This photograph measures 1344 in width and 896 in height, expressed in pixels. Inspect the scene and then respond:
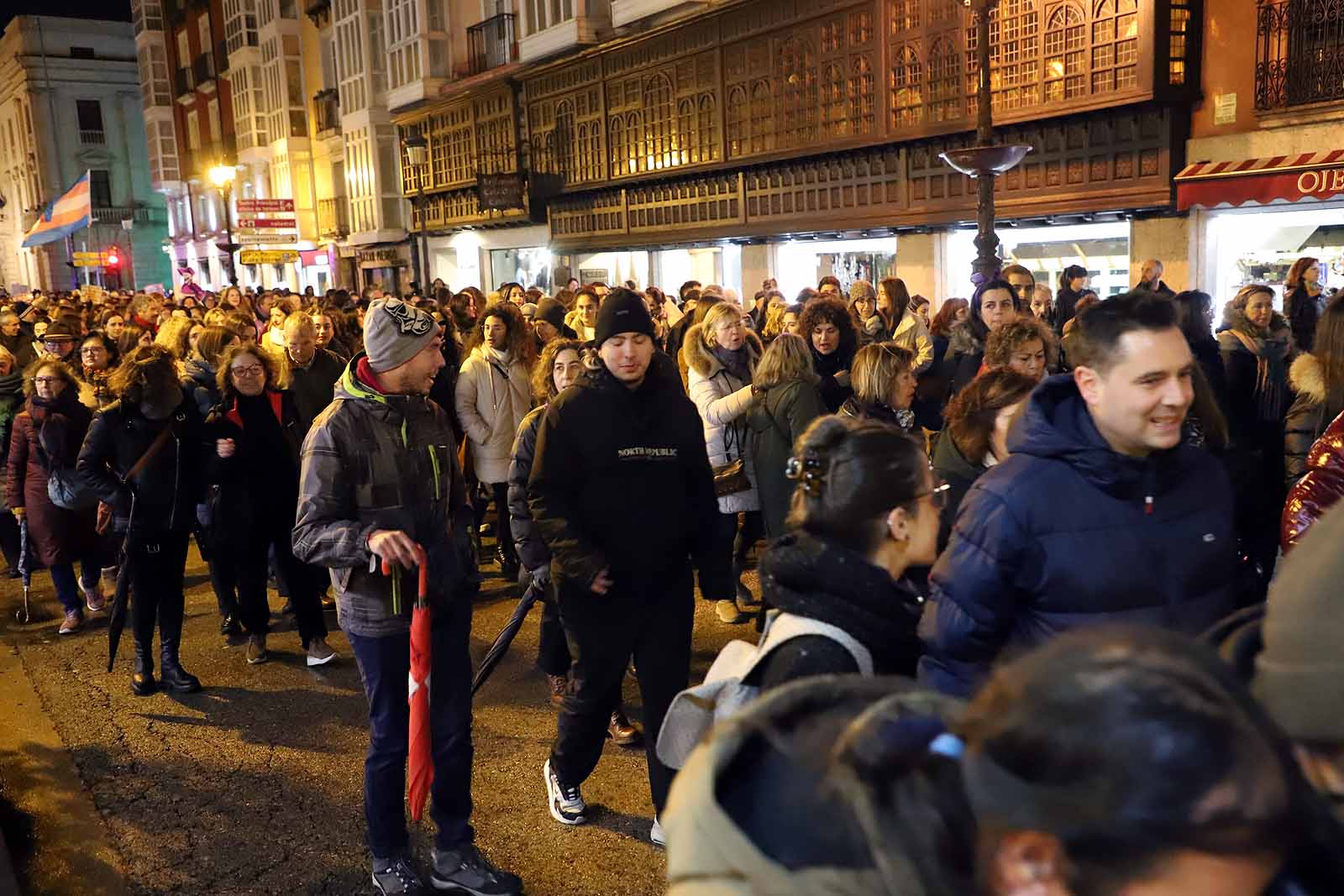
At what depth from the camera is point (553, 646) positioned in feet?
16.5

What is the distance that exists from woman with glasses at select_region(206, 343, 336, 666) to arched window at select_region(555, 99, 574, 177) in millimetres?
17996

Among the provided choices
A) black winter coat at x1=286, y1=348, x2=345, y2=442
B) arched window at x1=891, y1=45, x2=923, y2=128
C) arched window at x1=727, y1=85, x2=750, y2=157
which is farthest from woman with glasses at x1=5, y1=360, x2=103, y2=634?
arched window at x1=727, y1=85, x2=750, y2=157

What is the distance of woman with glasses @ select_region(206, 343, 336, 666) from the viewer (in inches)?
243

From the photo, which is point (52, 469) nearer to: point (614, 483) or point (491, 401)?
point (491, 401)

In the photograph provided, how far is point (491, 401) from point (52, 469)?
2.77 meters

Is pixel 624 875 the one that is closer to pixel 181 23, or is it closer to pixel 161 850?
pixel 161 850

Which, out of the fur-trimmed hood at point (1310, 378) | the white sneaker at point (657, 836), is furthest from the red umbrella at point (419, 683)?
the fur-trimmed hood at point (1310, 378)

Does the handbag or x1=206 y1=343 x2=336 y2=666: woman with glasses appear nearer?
x1=206 y1=343 x2=336 y2=666: woman with glasses

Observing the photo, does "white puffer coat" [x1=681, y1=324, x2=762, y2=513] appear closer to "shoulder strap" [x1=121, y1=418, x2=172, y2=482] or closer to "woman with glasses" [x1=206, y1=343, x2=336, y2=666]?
"woman with glasses" [x1=206, y1=343, x2=336, y2=666]

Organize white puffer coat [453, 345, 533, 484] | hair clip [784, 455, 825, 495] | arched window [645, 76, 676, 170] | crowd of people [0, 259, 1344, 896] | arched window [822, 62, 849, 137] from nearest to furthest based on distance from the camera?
1. crowd of people [0, 259, 1344, 896]
2. hair clip [784, 455, 825, 495]
3. white puffer coat [453, 345, 533, 484]
4. arched window [822, 62, 849, 137]
5. arched window [645, 76, 676, 170]

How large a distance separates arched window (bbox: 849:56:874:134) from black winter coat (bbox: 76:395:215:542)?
12.6m

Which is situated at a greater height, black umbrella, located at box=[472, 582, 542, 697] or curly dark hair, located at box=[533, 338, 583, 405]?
curly dark hair, located at box=[533, 338, 583, 405]

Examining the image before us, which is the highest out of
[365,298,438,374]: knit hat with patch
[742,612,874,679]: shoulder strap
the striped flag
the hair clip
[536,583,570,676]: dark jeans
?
the striped flag

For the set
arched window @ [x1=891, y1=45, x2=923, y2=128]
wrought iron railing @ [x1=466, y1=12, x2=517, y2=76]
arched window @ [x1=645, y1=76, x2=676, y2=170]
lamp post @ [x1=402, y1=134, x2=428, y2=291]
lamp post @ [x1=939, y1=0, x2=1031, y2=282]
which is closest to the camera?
lamp post @ [x1=939, y1=0, x2=1031, y2=282]
